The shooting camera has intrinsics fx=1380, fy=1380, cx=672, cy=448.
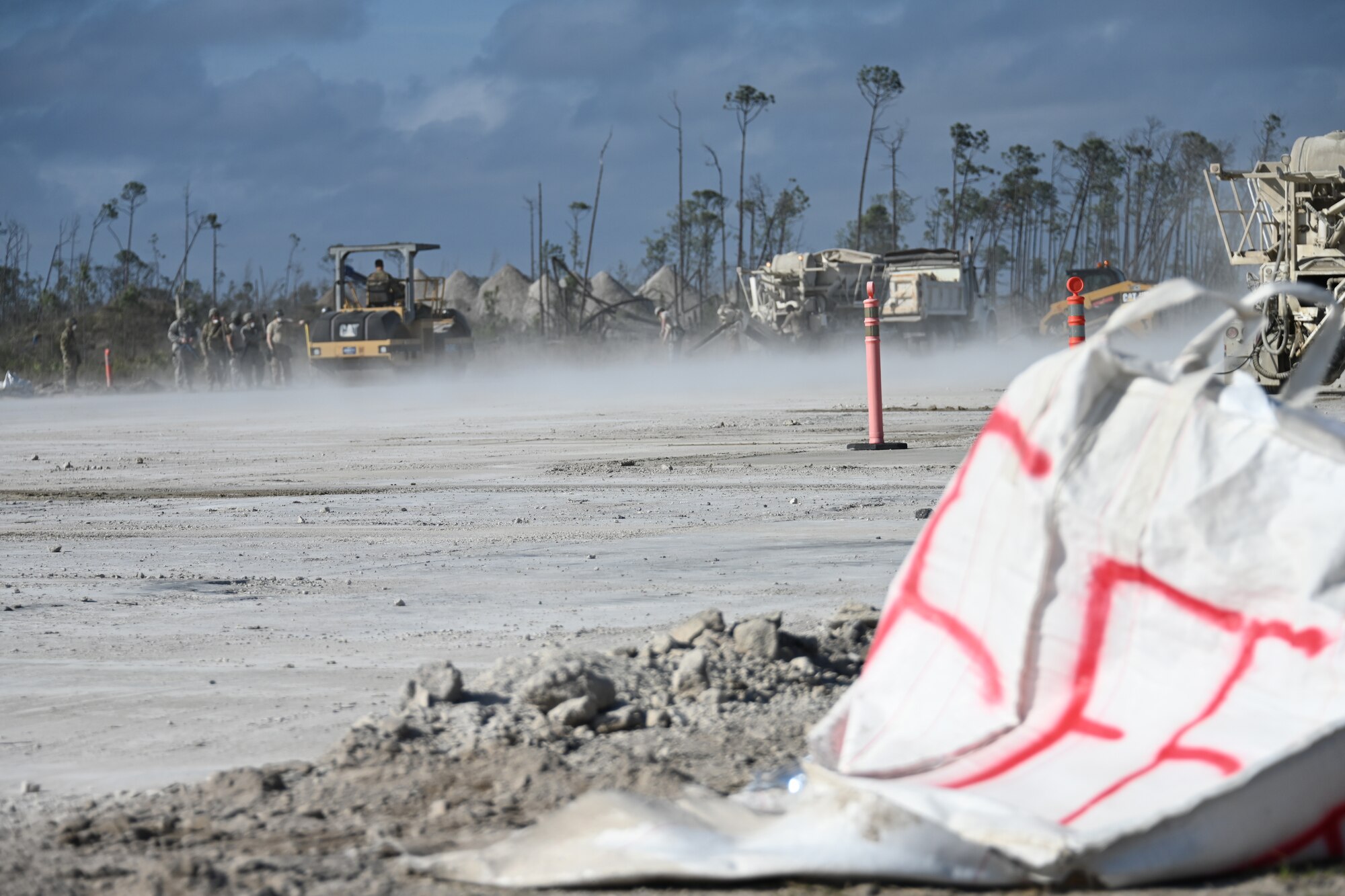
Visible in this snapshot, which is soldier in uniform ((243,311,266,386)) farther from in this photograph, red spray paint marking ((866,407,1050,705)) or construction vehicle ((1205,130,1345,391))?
red spray paint marking ((866,407,1050,705))

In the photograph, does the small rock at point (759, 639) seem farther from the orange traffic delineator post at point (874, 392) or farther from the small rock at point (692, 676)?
the orange traffic delineator post at point (874, 392)

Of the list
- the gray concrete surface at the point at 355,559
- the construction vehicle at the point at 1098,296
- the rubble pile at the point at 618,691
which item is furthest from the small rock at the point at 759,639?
the construction vehicle at the point at 1098,296

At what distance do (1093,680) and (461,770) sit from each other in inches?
51.1

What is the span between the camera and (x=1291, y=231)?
1323 cm

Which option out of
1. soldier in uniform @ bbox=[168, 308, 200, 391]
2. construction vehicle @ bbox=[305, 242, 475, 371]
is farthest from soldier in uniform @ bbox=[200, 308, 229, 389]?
construction vehicle @ bbox=[305, 242, 475, 371]

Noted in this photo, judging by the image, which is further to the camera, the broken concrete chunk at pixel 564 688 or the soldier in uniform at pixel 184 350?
the soldier in uniform at pixel 184 350

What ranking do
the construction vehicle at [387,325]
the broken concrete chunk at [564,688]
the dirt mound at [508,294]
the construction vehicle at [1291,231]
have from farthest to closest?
the dirt mound at [508,294] → the construction vehicle at [387,325] → the construction vehicle at [1291,231] → the broken concrete chunk at [564,688]

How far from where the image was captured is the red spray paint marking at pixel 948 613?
2572 millimetres

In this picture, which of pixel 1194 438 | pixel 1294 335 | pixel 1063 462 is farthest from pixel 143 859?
pixel 1294 335

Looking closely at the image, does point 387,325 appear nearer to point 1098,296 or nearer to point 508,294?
point 1098,296

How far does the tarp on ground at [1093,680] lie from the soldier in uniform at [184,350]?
1232 inches

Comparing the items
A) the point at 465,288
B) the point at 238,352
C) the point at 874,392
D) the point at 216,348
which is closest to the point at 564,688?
the point at 874,392

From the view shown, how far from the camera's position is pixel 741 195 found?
60969mm

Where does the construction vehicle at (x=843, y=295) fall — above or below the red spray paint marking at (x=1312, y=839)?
above
